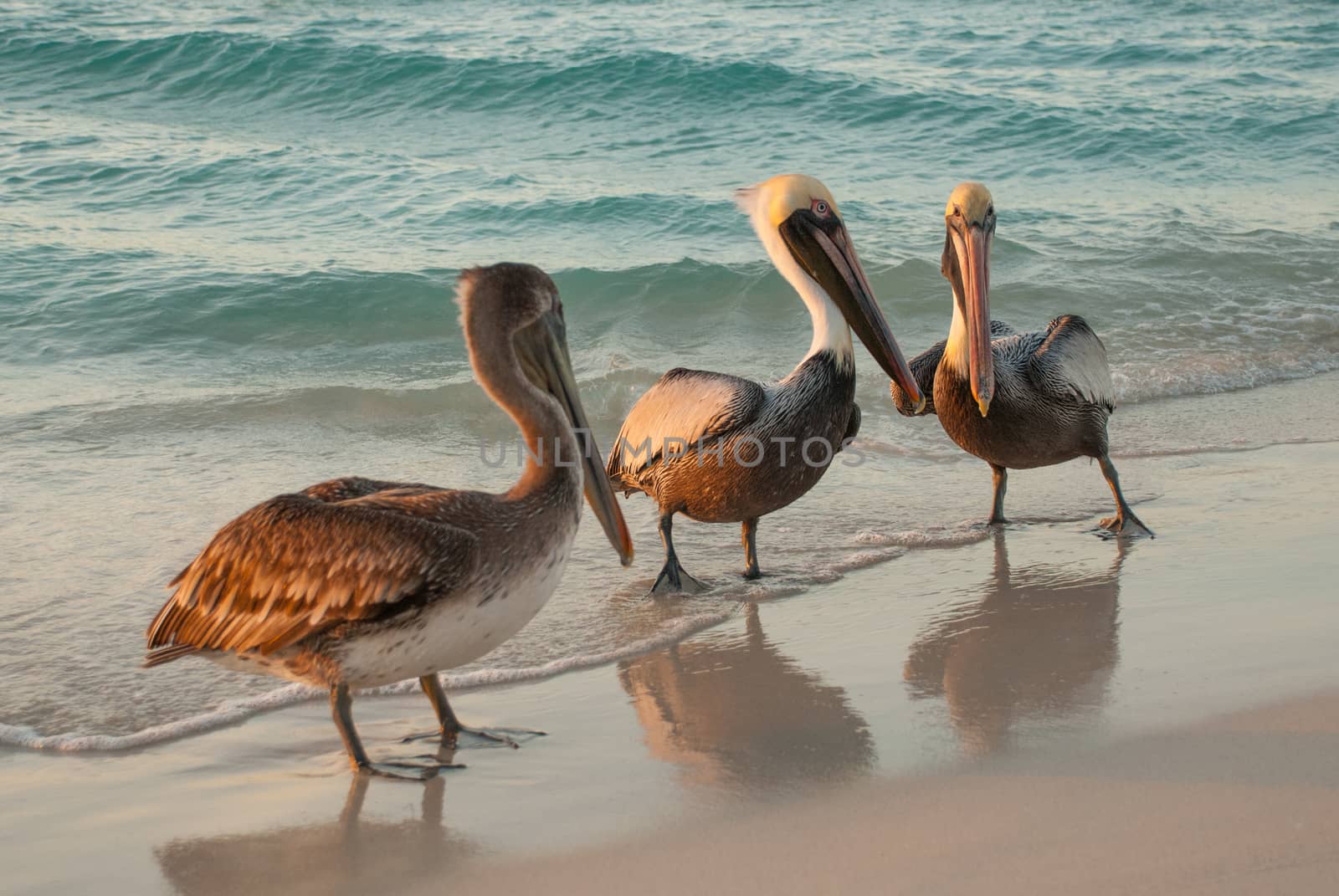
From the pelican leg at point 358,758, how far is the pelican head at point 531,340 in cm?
72

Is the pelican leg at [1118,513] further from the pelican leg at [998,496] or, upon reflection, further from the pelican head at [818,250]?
the pelican head at [818,250]

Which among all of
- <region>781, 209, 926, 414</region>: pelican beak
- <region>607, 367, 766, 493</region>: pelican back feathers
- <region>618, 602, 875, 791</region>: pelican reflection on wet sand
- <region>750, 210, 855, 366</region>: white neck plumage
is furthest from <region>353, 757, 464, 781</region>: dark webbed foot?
<region>781, 209, 926, 414</region>: pelican beak

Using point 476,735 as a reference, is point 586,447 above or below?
above

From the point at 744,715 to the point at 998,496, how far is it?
2276mm

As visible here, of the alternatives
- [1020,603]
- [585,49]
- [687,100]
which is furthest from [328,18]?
[1020,603]

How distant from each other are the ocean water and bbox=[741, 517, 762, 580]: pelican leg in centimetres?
10

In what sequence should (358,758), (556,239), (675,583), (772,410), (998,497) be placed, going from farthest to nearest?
(556,239) → (998,497) → (675,583) → (772,410) → (358,758)

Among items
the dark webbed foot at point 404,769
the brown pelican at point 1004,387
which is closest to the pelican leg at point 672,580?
the brown pelican at point 1004,387

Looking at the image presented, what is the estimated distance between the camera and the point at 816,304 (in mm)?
5035

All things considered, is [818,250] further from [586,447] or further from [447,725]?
[447,725]

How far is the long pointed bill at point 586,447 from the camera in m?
3.48

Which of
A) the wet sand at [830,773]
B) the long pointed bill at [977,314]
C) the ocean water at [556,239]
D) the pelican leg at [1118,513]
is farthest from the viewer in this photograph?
the ocean water at [556,239]

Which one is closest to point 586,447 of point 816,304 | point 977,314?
point 816,304

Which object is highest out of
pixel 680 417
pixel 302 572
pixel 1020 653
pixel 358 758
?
pixel 302 572
